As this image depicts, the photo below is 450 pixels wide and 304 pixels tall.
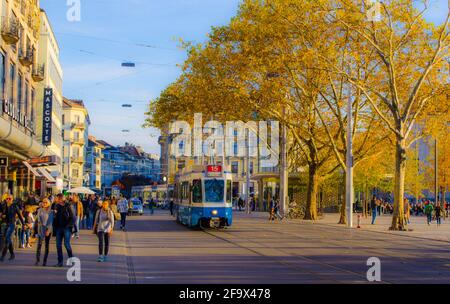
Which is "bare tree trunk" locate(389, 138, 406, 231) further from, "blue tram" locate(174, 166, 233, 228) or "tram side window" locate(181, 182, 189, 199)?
"tram side window" locate(181, 182, 189, 199)

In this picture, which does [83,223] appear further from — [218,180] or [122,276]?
[122,276]

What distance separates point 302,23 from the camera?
38.8 meters

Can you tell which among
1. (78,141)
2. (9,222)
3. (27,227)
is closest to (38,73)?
(27,227)

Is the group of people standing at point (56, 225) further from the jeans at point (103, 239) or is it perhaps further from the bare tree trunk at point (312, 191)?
the bare tree trunk at point (312, 191)

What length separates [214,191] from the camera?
3769cm

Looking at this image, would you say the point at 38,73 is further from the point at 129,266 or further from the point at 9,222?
the point at 129,266

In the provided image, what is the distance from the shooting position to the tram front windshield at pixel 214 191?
37625 mm

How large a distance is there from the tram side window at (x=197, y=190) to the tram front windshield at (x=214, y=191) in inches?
14.7

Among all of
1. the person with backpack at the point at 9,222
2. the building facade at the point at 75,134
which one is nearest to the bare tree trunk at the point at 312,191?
the person with backpack at the point at 9,222

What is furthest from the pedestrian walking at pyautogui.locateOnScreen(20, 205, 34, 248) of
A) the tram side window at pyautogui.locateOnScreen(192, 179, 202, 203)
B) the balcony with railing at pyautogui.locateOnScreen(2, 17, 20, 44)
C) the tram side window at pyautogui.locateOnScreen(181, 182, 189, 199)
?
the tram side window at pyautogui.locateOnScreen(181, 182, 189, 199)

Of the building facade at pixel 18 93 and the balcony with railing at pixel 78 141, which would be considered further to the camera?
the balcony with railing at pixel 78 141

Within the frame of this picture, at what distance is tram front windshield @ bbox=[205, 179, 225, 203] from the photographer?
3762cm

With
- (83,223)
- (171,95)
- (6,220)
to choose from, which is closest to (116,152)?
(171,95)
